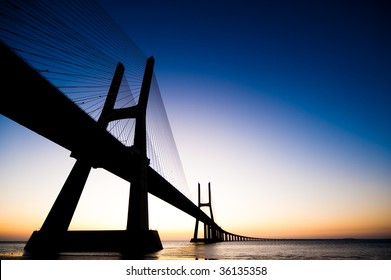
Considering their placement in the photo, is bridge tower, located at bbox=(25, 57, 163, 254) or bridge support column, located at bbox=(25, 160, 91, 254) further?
bridge tower, located at bbox=(25, 57, 163, 254)

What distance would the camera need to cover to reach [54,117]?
984 cm

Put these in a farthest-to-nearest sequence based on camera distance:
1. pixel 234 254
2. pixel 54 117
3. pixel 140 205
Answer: pixel 234 254
pixel 140 205
pixel 54 117

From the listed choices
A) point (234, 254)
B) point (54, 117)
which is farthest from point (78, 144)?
point (234, 254)

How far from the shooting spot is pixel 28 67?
698cm

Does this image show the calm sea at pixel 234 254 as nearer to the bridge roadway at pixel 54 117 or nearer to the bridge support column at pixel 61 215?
the bridge support column at pixel 61 215

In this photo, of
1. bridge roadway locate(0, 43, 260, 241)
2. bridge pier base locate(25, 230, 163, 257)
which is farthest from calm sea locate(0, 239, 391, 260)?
bridge roadway locate(0, 43, 260, 241)

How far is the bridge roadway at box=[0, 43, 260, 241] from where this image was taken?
23.3 ft

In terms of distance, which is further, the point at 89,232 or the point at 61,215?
the point at 89,232

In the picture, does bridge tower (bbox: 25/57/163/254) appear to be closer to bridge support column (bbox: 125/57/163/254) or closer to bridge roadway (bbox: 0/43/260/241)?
bridge support column (bbox: 125/57/163/254)

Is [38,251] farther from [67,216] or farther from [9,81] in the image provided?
[9,81]

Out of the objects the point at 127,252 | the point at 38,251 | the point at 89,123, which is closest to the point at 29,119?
the point at 89,123

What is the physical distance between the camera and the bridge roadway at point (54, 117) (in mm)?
7094

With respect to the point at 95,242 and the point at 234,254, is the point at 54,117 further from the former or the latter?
the point at 234,254
